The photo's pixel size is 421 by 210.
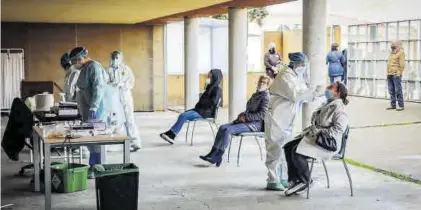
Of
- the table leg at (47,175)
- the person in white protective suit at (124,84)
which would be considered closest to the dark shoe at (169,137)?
the person in white protective suit at (124,84)

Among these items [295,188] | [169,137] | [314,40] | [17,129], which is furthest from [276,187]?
[169,137]

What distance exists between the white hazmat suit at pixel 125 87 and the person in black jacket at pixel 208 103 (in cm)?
80

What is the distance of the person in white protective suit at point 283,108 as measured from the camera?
6.21 meters

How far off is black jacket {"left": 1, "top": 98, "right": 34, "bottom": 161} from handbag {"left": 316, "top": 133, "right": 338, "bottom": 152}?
3.22 m

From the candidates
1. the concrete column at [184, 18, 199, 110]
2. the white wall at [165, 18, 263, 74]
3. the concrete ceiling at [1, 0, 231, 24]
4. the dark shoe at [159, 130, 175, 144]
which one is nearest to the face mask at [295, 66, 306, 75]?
the dark shoe at [159, 130, 175, 144]

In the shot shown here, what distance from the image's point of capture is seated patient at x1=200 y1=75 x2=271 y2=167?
24.2 ft

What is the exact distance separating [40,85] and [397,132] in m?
5.97

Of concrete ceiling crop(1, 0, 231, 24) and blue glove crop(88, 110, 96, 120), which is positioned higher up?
concrete ceiling crop(1, 0, 231, 24)

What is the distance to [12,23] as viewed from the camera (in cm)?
1459

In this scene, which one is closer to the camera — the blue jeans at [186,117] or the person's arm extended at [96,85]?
the person's arm extended at [96,85]

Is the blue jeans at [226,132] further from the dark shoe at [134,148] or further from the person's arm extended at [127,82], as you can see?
the person's arm extended at [127,82]

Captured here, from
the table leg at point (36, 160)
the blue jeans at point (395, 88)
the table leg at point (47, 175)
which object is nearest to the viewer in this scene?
the table leg at point (47, 175)

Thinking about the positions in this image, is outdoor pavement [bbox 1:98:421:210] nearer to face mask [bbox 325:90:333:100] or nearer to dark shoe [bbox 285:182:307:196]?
dark shoe [bbox 285:182:307:196]

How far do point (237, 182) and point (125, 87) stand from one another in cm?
284
